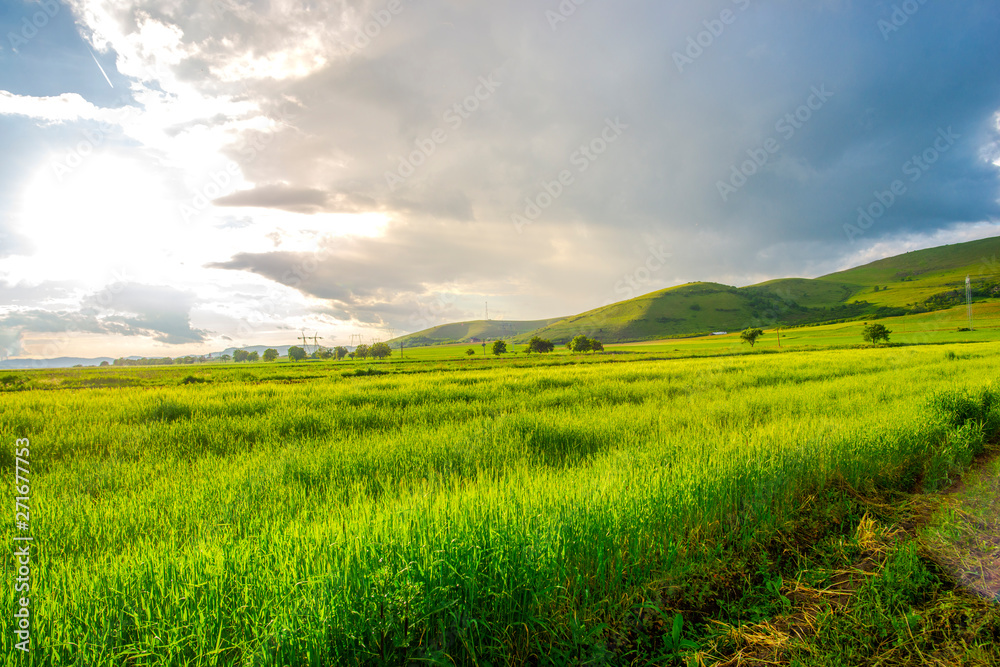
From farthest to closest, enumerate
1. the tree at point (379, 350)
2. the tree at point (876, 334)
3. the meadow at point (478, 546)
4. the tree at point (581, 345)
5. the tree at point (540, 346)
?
1. the tree at point (379, 350)
2. the tree at point (540, 346)
3. the tree at point (581, 345)
4. the tree at point (876, 334)
5. the meadow at point (478, 546)

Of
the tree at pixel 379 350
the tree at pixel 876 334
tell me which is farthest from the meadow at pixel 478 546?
the tree at pixel 379 350

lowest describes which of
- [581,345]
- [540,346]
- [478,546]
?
[581,345]

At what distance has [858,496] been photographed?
4.69 meters

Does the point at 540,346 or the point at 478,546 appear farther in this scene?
the point at 540,346

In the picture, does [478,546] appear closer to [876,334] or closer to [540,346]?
[876,334]

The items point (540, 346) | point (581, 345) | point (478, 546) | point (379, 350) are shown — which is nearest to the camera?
point (478, 546)

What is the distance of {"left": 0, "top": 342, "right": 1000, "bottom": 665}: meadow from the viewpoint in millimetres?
2178

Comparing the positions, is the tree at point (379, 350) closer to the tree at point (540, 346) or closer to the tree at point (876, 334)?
the tree at point (540, 346)

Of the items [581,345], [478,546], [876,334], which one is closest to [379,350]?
[581,345]

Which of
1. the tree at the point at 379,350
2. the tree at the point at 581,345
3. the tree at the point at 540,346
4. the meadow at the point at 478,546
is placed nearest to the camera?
the meadow at the point at 478,546

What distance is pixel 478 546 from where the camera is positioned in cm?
272

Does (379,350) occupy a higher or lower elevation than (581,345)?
higher

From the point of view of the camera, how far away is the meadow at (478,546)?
2178 millimetres

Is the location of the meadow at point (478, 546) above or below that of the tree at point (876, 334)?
above
